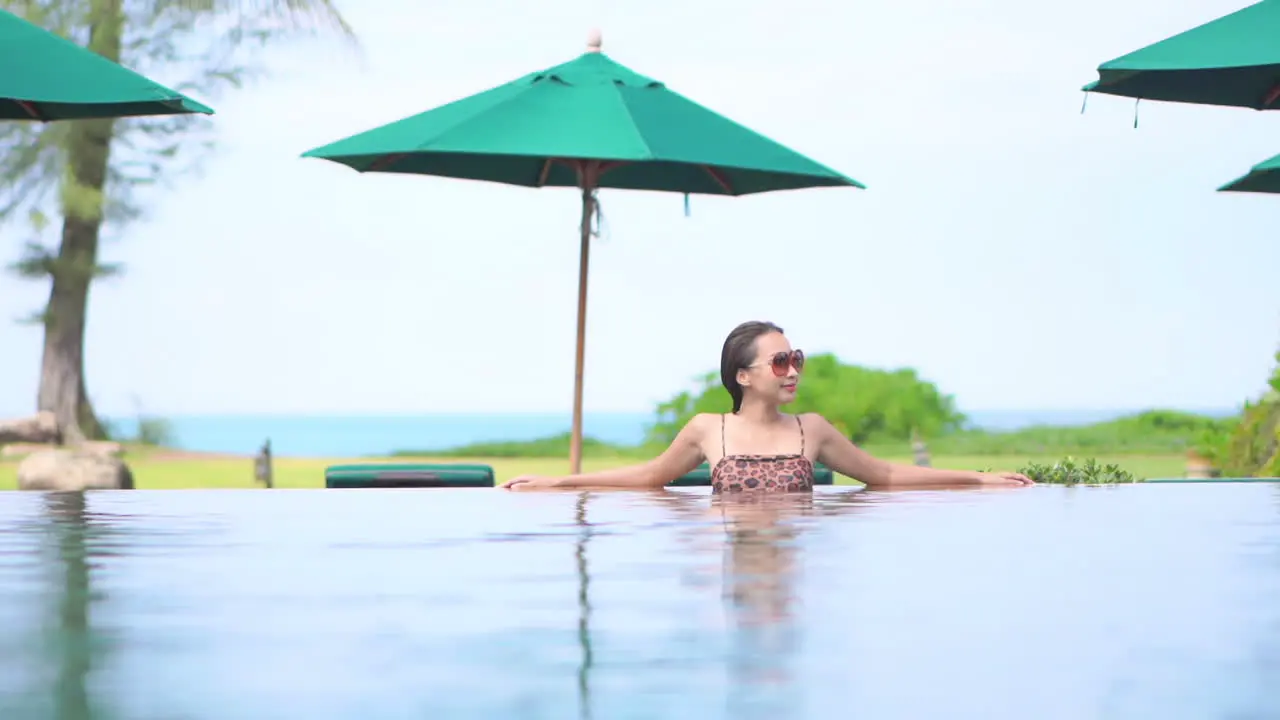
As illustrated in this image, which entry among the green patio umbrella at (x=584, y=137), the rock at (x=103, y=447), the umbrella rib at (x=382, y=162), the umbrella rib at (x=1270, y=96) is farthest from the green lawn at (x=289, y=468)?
the umbrella rib at (x=1270, y=96)

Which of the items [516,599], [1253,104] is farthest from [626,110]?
[516,599]

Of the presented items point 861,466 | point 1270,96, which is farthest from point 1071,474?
point 1270,96

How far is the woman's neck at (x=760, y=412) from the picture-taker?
6500 mm

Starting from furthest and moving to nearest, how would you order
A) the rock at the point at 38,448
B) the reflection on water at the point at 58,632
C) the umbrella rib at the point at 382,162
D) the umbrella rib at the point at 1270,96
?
1. the rock at the point at 38,448
2. the umbrella rib at the point at 382,162
3. the umbrella rib at the point at 1270,96
4. the reflection on water at the point at 58,632

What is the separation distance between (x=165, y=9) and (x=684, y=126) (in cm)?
1782

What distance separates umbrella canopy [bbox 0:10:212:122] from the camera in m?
8.18

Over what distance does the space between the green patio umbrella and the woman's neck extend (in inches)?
88.9

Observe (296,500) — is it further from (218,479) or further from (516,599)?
(218,479)

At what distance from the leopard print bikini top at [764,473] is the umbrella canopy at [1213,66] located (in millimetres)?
3096

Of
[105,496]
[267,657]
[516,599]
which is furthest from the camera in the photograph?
[105,496]

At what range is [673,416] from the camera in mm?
24719

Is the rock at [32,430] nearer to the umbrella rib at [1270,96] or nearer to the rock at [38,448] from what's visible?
the rock at [38,448]

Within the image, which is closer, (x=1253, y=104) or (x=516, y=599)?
(x=516, y=599)

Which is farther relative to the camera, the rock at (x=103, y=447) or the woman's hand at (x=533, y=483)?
the rock at (x=103, y=447)
